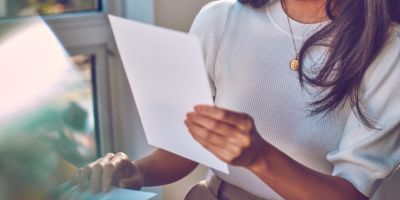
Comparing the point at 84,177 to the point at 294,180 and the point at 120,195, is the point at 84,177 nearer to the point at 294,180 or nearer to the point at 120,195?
the point at 120,195

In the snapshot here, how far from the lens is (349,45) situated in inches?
37.9

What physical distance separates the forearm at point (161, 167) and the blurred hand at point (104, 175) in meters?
0.05

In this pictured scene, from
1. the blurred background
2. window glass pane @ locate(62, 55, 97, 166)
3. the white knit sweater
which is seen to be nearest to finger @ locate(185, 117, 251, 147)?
the white knit sweater

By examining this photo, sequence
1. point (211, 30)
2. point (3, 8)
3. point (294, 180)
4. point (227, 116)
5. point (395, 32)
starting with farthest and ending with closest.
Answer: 1. point (3, 8)
2. point (211, 30)
3. point (395, 32)
4. point (294, 180)
5. point (227, 116)

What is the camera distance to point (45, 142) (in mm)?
1102

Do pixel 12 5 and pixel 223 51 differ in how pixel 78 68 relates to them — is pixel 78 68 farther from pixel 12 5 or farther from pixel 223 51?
pixel 223 51

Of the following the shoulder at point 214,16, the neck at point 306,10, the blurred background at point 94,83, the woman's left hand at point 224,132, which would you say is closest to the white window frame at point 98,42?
the blurred background at point 94,83

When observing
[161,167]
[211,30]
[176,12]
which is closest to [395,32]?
[211,30]

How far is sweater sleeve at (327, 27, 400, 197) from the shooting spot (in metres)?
0.91

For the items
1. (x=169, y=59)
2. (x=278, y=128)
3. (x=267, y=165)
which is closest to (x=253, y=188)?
(x=278, y=128)

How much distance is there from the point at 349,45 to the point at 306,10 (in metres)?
0.11

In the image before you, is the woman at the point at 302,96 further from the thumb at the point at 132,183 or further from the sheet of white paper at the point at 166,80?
the sheet of white paper at the point at 166,80

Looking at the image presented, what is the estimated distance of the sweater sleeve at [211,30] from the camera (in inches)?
42.3

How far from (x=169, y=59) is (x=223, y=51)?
12.8 inches
